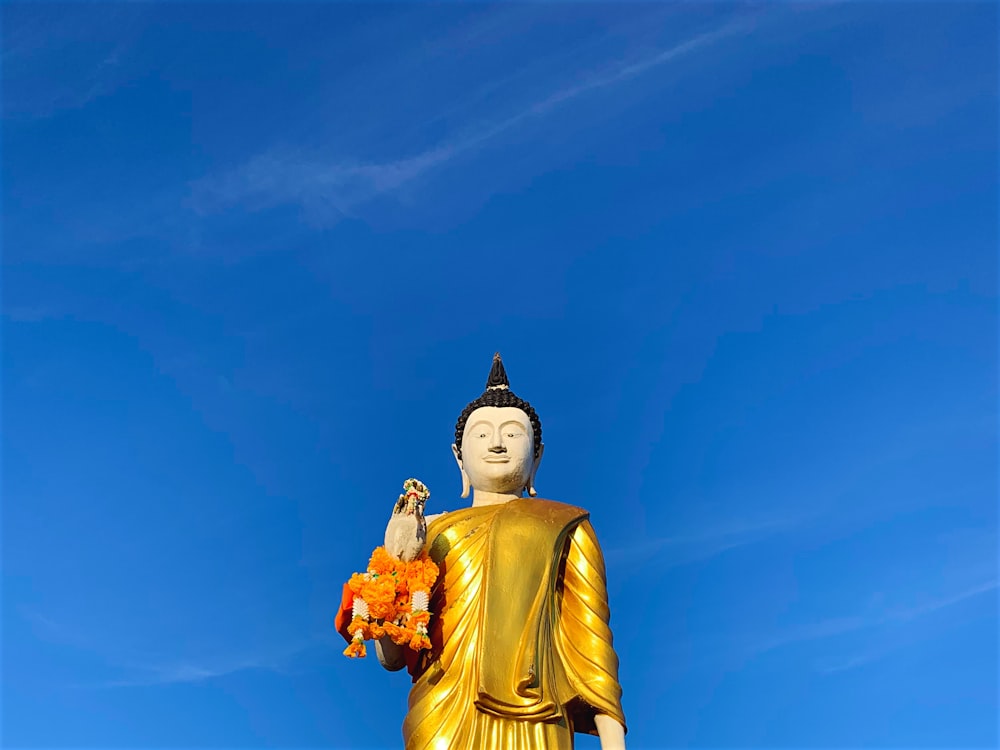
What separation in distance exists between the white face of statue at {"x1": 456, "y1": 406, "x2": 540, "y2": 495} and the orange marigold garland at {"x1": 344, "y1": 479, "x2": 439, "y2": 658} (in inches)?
49.5

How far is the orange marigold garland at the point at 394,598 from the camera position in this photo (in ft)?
30.7

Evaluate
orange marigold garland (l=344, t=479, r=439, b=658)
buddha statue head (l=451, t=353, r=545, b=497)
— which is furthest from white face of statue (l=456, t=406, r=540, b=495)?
orange marigold garland (l=344, t=479, r=439, b=658)

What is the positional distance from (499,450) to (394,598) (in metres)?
1.87

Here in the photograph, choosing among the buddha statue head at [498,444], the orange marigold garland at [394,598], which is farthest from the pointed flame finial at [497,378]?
the orange marigold garland at [394,598]

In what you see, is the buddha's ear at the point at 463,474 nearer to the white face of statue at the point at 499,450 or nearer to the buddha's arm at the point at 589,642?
the white face of statue at the point at 499,450

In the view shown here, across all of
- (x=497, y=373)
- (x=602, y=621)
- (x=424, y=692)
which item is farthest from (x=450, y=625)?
(x=497, y=373)

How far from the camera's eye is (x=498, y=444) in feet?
35.4

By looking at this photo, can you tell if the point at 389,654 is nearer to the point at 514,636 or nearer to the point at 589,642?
the point at 514,636

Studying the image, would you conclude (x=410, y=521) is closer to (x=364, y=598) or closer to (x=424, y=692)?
(x=364, y=598)

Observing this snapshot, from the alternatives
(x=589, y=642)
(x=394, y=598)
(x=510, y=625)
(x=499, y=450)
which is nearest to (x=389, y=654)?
(x=394, y=598)

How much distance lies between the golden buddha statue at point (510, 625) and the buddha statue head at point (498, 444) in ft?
0.04

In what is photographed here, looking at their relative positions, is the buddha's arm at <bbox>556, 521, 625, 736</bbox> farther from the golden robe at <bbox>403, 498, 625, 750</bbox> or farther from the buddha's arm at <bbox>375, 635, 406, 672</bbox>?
the buddha's arm at <bbox>375, 635, 406, 672</bbox>

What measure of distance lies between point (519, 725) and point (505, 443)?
8.11ft

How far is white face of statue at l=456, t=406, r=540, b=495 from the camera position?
35.4ft
